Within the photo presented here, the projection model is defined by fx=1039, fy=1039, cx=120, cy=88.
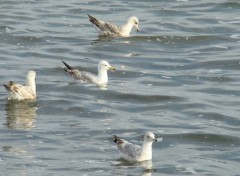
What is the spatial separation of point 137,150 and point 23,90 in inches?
222

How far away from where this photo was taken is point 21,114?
80.3 feet

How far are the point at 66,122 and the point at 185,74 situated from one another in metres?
6.11

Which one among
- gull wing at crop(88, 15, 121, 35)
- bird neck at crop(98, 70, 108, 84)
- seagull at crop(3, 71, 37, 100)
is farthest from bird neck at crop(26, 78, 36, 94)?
gull wing at crop(88, 15, 121, 35)

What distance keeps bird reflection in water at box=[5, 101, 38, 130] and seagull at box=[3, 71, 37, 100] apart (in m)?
0.15

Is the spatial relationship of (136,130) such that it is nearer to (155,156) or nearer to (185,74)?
(155,156)

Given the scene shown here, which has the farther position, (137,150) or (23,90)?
(23,90)

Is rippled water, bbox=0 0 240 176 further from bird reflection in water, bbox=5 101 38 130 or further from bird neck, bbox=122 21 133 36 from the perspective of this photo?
bird neck, bbox=122 21 133 36

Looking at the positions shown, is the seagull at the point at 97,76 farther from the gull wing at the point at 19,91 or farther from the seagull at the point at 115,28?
the seagull at the point at 115,28

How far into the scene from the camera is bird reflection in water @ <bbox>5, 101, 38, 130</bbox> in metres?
23.3

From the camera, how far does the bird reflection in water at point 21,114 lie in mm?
23297

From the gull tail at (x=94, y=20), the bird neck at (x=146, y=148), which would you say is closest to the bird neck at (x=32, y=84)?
the bird neck at (x=146, y=148)

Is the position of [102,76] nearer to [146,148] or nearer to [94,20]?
[94,20]

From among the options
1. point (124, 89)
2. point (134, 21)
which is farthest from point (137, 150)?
point (134, 21)

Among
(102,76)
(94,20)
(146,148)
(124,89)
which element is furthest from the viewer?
(94,20)
